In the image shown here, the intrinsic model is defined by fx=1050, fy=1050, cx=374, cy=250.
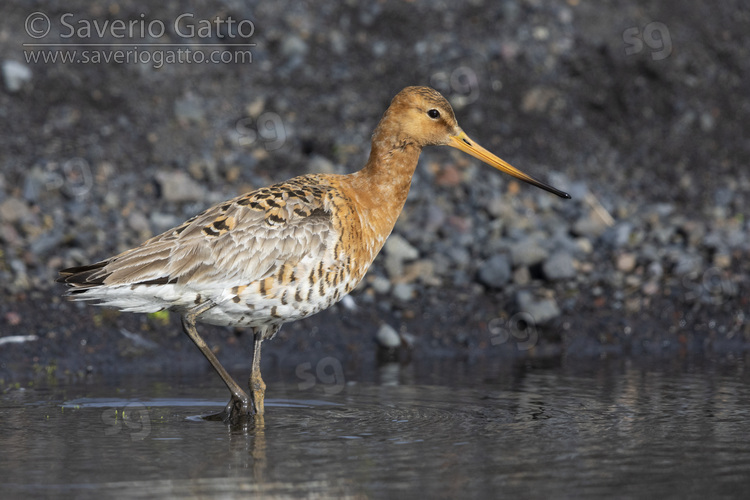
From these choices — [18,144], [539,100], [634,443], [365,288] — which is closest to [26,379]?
[365,288]

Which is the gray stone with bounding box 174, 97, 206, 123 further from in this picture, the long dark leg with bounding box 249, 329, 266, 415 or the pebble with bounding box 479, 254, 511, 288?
the long dark leg with bounding box 249, 329, 266, 415

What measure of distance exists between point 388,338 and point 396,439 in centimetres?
332

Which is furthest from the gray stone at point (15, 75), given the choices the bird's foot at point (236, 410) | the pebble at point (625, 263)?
the pebble at point (625, 263)

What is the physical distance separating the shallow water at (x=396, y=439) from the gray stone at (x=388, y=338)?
935 millimetres

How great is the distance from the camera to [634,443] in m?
6.40

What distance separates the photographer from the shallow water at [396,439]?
549 cm

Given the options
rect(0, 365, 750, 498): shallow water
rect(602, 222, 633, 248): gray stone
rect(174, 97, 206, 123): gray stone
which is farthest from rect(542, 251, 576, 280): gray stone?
rect(174, 97, 206, 123): gray stone

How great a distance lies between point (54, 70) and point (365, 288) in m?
5.09

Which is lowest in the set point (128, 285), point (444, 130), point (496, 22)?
point (128, 285)

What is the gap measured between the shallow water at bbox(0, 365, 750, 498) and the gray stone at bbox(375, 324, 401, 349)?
3.07 ft

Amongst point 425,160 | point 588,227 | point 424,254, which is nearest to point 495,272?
point 424,254

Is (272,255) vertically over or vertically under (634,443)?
over

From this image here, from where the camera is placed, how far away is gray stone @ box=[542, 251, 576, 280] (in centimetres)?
1075

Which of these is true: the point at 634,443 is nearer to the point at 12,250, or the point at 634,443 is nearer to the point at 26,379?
the point at 26,379
